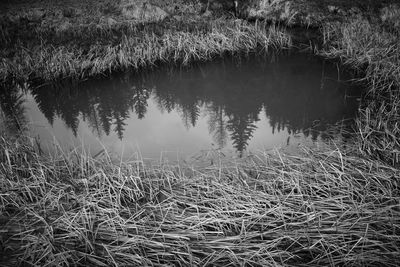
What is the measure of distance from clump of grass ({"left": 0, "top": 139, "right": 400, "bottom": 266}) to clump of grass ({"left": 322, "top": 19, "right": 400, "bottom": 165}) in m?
0.68

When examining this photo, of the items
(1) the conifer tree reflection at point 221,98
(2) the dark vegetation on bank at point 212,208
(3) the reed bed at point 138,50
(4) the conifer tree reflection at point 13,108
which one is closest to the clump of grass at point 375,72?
(2) the dark vegetation on bank at point 212,208

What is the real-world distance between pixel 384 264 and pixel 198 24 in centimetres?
1056

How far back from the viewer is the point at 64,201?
14.3 ft

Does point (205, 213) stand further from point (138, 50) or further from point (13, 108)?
point (138, 50)

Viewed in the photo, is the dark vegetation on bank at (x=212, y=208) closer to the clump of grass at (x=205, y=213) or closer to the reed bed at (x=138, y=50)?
the clump of grass at (x=205, y=213)

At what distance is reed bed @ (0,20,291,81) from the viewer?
9062 mm

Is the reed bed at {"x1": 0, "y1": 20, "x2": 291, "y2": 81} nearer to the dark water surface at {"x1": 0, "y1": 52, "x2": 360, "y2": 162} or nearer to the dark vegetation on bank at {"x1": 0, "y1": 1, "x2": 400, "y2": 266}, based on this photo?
the dark water surface at {"x1": 0, "y1": 52, "x2": 360, "y2": 162}

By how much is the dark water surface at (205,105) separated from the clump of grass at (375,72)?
463mm

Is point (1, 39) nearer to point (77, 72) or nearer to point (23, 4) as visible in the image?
point (77, 72)

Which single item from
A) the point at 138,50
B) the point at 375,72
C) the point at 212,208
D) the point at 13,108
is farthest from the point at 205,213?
the point at 138,50

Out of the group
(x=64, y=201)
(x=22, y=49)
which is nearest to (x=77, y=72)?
(x=22, y=49)

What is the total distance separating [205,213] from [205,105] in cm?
445

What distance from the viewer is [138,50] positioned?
32.1 feet

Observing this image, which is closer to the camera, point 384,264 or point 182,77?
point 384,264
